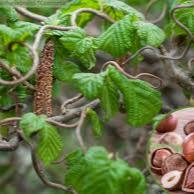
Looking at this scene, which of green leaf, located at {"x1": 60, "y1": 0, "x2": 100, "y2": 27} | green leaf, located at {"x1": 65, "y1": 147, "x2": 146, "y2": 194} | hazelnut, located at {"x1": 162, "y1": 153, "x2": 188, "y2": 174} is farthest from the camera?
green leaf, located at {"x1": 60, "y1": 0, "x2": 100, "y2": 27}

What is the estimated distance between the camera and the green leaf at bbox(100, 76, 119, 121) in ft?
3.52

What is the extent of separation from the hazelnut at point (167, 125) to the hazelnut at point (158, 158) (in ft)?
0.12

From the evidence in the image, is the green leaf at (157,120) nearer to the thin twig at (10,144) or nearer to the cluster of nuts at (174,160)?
the cluster of nuts at (174,160)

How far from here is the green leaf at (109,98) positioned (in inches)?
42.3

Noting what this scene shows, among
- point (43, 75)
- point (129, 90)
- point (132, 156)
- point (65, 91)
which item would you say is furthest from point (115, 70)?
point (65, 91)

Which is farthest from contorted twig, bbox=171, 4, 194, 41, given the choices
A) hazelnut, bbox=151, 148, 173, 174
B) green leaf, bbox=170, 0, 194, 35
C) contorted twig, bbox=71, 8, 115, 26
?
hazelnut, bbox=151, 148, 173, 174

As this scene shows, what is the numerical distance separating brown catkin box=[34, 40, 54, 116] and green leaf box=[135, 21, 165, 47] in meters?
0.17

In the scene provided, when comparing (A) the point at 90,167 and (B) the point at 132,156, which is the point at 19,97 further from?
(B) the point at 132,156

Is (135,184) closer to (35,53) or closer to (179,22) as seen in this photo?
(35,53)

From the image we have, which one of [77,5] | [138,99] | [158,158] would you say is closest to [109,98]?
[138,99]

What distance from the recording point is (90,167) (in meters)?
0.94

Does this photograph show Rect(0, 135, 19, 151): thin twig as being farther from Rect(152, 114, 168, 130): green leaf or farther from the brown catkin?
Rect(152, 114, 168, 130): green leaf

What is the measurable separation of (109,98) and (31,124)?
15 cm

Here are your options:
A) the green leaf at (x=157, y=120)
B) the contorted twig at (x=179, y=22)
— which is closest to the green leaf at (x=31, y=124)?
the green leaf at (x=157, y=120)
